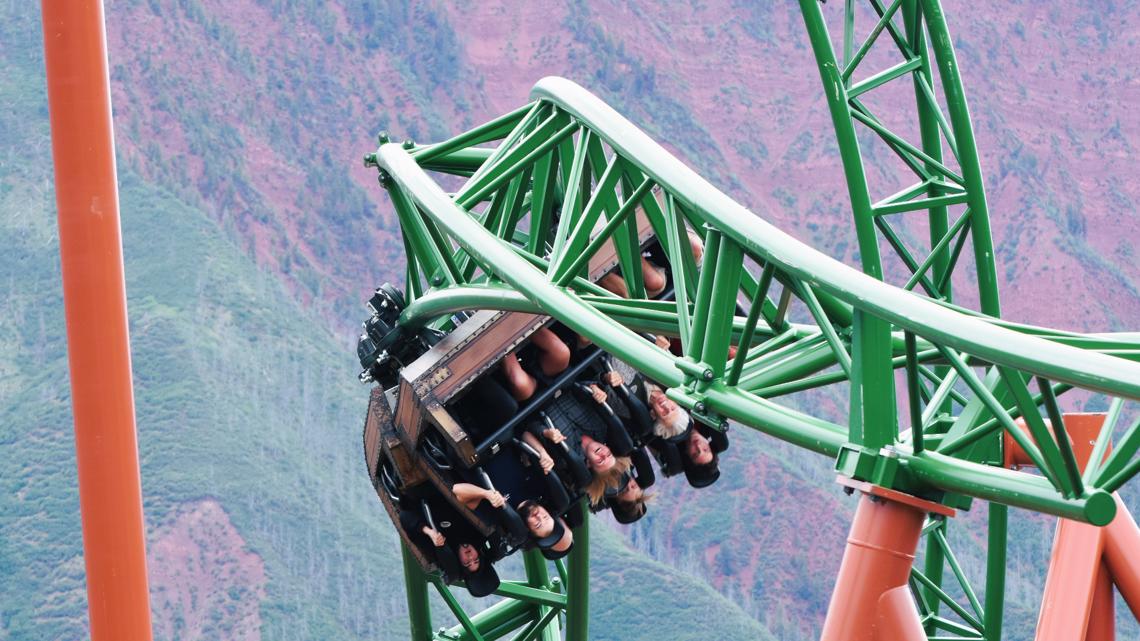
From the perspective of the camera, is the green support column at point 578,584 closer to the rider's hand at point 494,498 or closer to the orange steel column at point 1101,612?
the rider's hand at point 494,498

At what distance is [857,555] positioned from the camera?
7766 mm

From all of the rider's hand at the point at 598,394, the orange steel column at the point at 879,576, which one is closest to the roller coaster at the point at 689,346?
the orange steel column at the point at 879,576

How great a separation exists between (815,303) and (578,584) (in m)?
7.00

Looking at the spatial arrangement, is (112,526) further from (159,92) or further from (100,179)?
(159,92)

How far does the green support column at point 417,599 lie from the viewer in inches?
581

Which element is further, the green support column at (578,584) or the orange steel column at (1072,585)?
the green support column at (578,584)

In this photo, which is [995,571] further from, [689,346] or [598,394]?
[689,346]

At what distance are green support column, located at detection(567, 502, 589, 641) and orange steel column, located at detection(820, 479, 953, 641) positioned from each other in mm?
7043

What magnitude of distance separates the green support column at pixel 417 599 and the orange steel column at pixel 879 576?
23.7ft

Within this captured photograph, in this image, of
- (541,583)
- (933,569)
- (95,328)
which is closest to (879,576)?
(95,328)

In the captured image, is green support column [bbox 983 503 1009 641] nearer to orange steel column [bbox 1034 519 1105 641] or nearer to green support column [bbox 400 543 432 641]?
orange steel column [bbox 1034 519 1105 641]

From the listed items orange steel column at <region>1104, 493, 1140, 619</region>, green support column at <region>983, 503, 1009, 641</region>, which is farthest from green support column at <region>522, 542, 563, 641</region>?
orange steel column at <region>1104, 493, 1140, 619</region>

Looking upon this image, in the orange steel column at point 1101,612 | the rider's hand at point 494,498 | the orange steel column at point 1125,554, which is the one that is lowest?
the orange steel column at point 1101,612

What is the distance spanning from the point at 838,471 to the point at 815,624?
1933 inches
